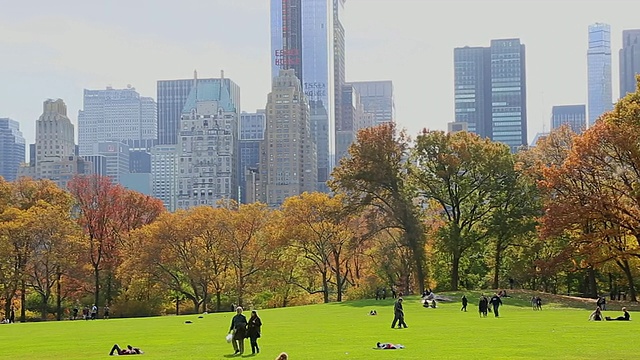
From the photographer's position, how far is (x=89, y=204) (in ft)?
281

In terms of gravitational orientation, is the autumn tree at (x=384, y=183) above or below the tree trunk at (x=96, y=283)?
above

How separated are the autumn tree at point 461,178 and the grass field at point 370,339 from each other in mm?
21322

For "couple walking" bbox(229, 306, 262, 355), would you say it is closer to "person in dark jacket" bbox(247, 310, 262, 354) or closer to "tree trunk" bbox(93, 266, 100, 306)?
"person in dark jacket" bbox(247, 310, 262, 354)

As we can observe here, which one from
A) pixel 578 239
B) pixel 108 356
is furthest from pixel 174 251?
pixel 108 356

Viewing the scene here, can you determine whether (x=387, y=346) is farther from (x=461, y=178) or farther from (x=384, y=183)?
(x=461, y=178)

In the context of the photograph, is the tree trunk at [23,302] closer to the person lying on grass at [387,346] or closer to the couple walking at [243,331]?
the couple walking at [243,331]

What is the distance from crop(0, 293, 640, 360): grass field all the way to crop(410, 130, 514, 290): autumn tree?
2132 cm

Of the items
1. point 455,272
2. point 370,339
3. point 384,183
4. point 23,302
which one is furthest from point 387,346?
point 23,302

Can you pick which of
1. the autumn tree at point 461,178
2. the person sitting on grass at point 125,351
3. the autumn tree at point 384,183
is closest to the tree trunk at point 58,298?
the autumn tree at point 384,183

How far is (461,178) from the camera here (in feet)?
238

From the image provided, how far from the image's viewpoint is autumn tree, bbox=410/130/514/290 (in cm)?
7188

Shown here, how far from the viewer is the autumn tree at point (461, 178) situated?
71.9 metres

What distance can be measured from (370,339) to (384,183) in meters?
40.4

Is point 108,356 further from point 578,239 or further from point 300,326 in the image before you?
point 578,239
